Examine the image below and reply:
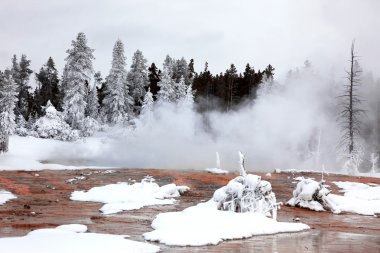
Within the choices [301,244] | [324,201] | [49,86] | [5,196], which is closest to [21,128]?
[49,86]

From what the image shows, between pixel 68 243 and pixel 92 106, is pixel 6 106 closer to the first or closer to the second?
pixel 92 106

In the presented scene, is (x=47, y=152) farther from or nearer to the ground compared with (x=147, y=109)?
nearer to the ground

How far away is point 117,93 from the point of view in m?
63.9

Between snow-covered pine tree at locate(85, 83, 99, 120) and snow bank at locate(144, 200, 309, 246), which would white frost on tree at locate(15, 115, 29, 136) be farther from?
snow bank at locate(144, 200, 309, 246)

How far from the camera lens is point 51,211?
19.3 meters

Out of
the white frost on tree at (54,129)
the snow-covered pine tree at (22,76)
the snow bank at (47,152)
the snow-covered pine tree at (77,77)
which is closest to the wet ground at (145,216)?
the snow bank at (47,152)

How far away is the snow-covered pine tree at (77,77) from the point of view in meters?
57.8

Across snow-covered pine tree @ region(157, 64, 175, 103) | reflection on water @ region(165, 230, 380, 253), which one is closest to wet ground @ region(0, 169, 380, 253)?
reflection on water @ region(165, 230, 380, 253)

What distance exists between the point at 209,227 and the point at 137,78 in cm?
6086

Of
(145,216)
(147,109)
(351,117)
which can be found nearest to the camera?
(145,216)

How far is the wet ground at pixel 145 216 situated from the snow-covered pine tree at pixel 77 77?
A: 25537 mm

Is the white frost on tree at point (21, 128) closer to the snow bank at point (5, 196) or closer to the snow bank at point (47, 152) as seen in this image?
the snow bank at point (47, 152)

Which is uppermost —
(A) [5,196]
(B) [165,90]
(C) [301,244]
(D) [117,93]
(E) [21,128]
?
(B) [165,90]

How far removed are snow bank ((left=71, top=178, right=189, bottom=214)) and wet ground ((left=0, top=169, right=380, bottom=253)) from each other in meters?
0.64
